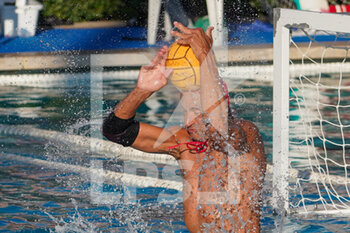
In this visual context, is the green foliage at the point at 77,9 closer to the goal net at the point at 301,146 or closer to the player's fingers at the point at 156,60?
the goal net at the point at 301,146

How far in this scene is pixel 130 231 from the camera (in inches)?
137

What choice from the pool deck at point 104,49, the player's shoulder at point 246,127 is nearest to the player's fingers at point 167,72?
the player's shoulder at point 246,127

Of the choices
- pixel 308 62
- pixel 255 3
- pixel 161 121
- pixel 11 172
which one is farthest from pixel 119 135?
pixel 255 3

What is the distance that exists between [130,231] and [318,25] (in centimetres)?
150

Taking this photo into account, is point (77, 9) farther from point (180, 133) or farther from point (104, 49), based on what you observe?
point (180, 133)

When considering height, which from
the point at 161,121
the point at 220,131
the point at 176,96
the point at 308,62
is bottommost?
the point at 220,131

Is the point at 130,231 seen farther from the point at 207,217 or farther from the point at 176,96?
the point at 176,96

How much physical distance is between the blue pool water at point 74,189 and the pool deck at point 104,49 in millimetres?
2101

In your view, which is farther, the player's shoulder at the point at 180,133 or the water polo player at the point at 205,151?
the player's shoulder at the point at 180,133

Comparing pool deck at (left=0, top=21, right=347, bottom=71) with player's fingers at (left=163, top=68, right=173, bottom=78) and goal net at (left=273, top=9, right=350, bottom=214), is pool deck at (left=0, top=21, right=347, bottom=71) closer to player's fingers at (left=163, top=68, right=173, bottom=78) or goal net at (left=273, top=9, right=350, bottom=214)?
goal net at (left=273, top=9, right=350, bottom=214)

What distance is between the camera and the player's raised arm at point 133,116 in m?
2.34

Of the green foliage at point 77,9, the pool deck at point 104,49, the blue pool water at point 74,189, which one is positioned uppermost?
the green foliage at point 77,9

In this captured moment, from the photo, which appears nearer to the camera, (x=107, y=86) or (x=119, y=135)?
(x=119, y=135)

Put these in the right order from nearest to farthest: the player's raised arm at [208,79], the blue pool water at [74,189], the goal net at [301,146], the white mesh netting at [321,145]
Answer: the player's raised arm at [208,79] < the goal net at [301,146] < the blue pool water at [74,189] < the white mesh netting at [321,145]
